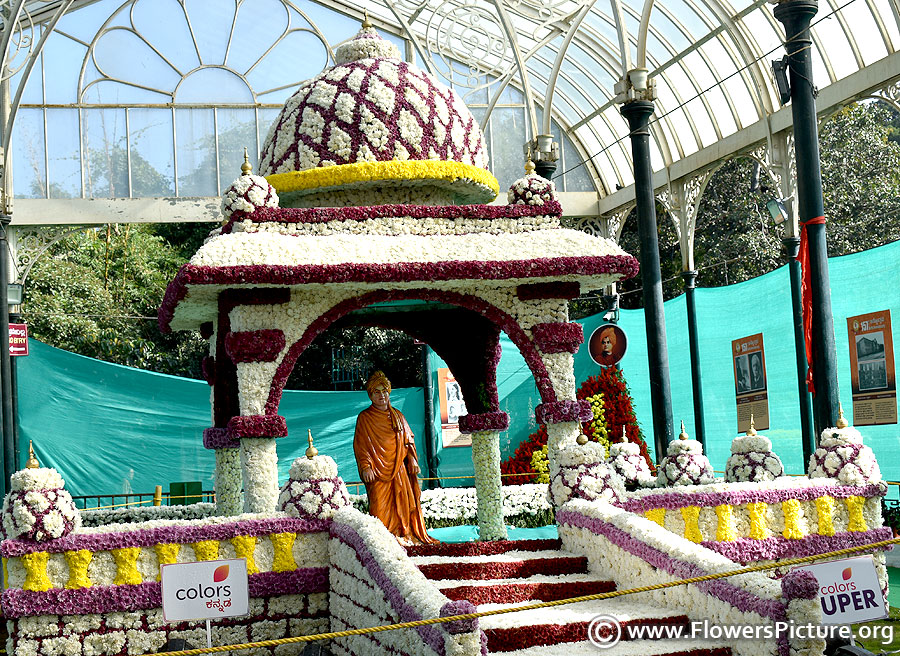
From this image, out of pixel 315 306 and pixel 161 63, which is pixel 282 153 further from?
pixel 161 63

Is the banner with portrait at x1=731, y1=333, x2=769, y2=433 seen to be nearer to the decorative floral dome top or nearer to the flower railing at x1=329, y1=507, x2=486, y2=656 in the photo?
the decorative floral dome top

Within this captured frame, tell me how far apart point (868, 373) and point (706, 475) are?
10.4ft

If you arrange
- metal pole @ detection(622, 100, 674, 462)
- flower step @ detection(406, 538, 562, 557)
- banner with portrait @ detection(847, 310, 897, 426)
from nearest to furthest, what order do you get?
flower step @ detection(406, 538, 562, 557), banner with portrait @ detection(847, 310, 897, 426), metal pole @ detection(622, 100, 674, 462)

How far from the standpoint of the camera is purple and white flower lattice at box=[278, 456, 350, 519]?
1071 cm

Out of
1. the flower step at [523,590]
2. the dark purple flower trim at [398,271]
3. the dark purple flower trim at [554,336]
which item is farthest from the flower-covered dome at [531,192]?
the flower step at [523,590]

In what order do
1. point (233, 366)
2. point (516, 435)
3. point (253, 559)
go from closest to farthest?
point (253, 559) → point (233, 366) → point (516, 435)

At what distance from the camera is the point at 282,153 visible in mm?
12664

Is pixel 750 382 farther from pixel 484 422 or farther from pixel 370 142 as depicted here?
pixel 370 142

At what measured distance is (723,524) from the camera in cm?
1122

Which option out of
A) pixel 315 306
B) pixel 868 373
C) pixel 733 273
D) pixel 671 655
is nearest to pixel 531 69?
pixel 733 273

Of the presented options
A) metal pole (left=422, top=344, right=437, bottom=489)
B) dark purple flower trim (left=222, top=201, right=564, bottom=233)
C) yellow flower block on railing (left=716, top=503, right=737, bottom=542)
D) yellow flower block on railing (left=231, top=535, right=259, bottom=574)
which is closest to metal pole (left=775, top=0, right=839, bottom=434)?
yellow flower block on railing (left=716, top=503, right=737, bottom=542)

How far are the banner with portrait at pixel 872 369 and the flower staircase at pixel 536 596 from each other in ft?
17.9

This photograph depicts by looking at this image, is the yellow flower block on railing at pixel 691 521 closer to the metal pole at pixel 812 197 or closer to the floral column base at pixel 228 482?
the metal pole at pixel 812 197

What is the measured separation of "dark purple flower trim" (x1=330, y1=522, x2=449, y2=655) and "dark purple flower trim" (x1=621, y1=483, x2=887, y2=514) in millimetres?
2821
